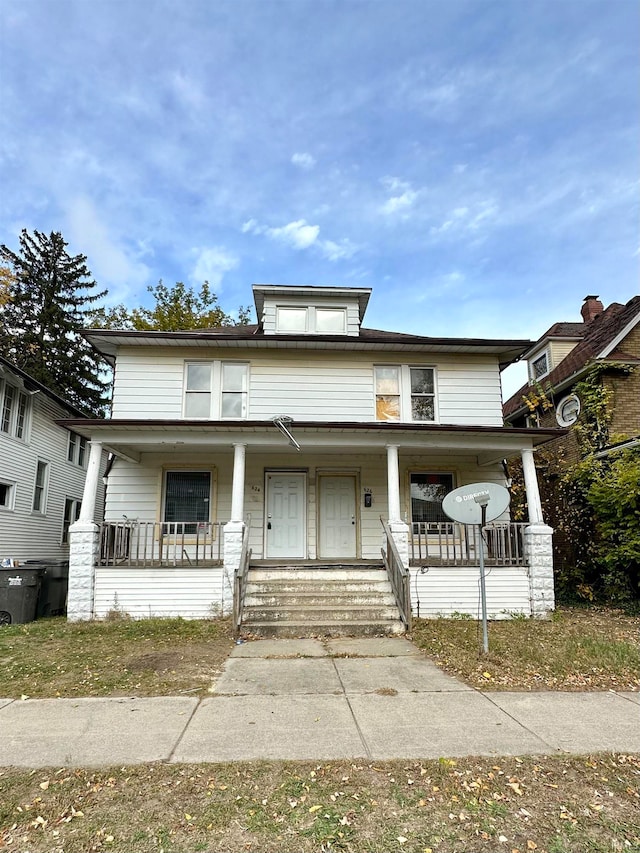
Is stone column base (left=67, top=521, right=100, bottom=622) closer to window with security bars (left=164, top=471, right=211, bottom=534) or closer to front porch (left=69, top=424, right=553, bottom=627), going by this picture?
front porch (left=69, top=424, right=553, bottom=627)

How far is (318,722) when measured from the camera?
13.8 ft

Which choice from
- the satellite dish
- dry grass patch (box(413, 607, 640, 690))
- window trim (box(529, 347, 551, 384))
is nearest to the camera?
dry grass patch (box(413, 607, 640, 690))

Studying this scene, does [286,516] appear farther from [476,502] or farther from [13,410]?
[13,410]

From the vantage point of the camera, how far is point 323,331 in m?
12.2

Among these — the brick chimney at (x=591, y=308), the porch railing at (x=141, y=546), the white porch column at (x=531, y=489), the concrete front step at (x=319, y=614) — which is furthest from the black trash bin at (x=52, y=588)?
the brick chimney at (x=591, y=308)

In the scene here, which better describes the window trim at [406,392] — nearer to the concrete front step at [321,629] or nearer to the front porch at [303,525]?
the front porch at [303,525]

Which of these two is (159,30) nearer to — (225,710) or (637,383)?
(225,710)

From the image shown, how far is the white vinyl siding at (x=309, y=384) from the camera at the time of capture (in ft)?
36.6

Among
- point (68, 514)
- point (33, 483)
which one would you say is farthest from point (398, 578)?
point (68, 514)

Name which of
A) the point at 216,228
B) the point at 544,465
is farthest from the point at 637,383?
the point at 216,228

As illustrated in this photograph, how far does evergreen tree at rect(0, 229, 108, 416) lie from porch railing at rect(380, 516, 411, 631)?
19.2 meters

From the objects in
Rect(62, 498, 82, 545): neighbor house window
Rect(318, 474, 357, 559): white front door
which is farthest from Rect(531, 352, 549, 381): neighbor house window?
Rect(62, 498, 82, 545): neighbor house window

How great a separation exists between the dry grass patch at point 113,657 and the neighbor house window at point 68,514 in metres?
8.23

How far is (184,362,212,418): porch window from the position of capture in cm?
1118
